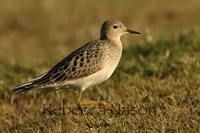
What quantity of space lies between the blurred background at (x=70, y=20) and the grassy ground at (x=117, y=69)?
0.04 meters

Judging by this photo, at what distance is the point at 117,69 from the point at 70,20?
720cm

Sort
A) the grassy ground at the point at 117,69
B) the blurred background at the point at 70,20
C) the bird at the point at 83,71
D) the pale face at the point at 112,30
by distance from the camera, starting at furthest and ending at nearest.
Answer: the blurred background at the point at 70,20
the pale face at the point at 112,30
the bird at the point at 83,71
the grassy ground at the point at 117,69

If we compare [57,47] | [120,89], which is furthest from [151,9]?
[120,89]

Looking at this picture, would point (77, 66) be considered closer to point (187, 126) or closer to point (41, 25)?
point (187, 126)

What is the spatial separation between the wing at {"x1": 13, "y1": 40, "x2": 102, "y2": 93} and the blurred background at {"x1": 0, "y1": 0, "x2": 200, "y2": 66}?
18.0 feet

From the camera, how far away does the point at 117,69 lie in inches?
299

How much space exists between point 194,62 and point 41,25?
9.26 m

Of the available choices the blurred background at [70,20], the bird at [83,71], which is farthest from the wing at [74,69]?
the blurred background at [70,20]

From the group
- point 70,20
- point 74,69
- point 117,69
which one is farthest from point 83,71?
point 70,20

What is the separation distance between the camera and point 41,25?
46.2 feet

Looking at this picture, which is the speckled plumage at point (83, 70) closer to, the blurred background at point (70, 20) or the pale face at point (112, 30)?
the pale face at point (112, 30)

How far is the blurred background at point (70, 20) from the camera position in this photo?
12.3m

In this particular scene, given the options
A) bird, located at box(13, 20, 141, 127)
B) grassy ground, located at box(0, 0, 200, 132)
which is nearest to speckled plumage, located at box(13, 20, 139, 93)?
bird, located at box(13, 20, 141, 127)

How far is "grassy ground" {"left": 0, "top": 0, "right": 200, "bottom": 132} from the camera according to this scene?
479cm
